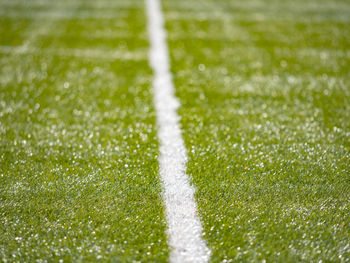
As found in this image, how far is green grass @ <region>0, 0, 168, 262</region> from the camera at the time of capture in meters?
1.39

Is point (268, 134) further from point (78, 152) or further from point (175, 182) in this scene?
point (78, 152)

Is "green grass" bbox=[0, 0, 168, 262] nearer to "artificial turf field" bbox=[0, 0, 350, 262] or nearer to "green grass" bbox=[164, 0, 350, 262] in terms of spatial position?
"artificial turf field" bbox=[0, 0, 350, 262]

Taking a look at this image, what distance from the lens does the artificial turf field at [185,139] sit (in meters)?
1.40

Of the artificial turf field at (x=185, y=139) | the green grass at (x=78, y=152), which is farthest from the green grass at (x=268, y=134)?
the green grass at (x=78, y=152)

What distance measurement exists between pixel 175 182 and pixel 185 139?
40 centimetres

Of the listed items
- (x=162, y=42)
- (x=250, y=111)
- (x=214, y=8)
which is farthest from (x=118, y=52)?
(x=214, y=8)

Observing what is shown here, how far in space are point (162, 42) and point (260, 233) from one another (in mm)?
2654

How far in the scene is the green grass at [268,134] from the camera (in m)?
1.42

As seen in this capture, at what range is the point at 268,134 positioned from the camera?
2.06 m

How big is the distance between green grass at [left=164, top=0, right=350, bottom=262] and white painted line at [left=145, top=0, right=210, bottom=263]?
54 mm

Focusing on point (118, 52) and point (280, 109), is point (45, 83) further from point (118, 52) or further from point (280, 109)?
point (280, 109)

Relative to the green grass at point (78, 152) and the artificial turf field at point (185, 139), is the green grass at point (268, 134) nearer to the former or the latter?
the artificial turf field at point (185, 139)

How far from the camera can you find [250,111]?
2.31m

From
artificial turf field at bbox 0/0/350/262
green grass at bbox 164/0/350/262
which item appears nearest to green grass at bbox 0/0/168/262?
artificial turf field at bbox 0/0/350/262
